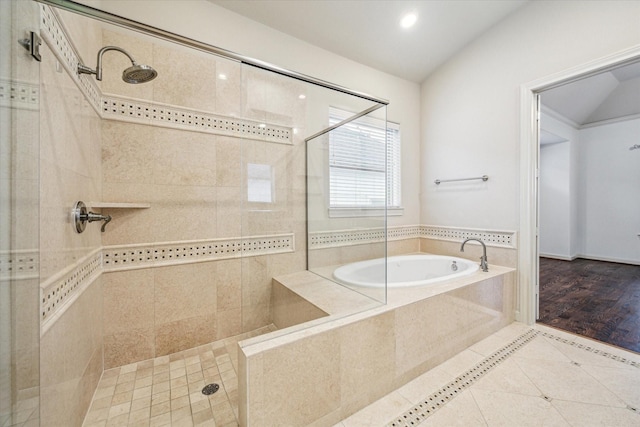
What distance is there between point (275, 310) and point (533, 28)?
10.7 ft

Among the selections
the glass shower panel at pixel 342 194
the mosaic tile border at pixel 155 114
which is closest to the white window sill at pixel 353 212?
the glass shower panel at pixel 342 194

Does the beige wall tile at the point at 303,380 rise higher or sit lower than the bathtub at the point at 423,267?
lower

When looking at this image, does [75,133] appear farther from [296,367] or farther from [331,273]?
[331,273]

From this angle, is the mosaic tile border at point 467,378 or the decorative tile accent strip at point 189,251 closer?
the mosaic tile border at point 467,378

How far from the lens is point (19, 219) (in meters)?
0.77

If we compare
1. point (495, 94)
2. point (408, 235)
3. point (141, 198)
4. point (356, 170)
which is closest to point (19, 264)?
point (141, 198)

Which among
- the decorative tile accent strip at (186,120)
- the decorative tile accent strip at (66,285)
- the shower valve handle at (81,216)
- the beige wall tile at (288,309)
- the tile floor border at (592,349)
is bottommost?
the tile floor border at (592,349)

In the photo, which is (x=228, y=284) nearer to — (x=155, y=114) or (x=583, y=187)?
(x=155, y=114)

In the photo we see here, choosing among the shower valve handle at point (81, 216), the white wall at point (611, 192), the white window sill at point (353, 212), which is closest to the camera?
the shower valve handle at point (81, 216)

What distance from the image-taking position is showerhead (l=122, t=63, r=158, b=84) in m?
1.18

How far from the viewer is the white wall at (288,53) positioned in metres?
1.78

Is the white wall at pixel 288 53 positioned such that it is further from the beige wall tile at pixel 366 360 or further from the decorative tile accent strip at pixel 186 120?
the beige wall tile at pixel 366 360

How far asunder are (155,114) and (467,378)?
2.68 meters

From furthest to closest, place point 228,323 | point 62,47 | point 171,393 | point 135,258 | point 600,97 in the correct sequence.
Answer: point 600,97 < point 228,323 < point 135,258 < point 171,393 < point 62,47
